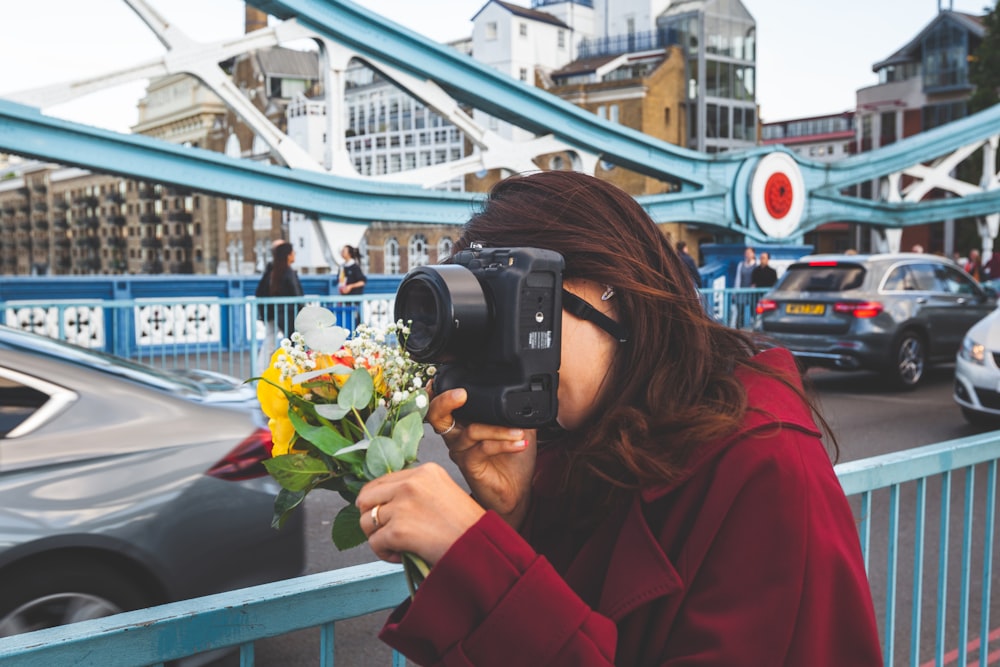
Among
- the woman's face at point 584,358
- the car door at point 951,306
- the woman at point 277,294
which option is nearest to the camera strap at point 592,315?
the woman's face at point 584,358

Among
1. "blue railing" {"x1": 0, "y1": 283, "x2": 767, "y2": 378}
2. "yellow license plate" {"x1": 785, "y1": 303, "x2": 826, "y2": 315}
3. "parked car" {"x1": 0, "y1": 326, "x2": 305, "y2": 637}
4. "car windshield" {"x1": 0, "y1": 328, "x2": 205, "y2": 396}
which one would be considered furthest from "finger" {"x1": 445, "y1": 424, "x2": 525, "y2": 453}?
"yellow license plate" {"x1": 785, "y1": 303, "x2": 826, "y2": 315}

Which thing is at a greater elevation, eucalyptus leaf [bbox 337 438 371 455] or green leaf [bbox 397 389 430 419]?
green leaf [bbox 397 389 430 419]

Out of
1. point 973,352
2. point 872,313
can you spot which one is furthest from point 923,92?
point 973,352

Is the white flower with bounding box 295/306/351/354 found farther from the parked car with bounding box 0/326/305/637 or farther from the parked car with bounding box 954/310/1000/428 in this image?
the parked car with bounding box 954/310/1000/428

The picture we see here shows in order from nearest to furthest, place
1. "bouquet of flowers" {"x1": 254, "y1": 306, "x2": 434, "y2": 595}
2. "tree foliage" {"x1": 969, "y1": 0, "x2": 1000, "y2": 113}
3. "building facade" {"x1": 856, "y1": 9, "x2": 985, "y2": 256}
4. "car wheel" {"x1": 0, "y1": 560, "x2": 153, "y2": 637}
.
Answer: "bouquet of flowers" {"x1": 254, "y1": 306, "x2": 434, "y2": 595}, "car wheel" {"x1": 0, "y1": 560, "x2": 153, "y2": 637}, "tree foliage" {"x1": 969, "y1": 0, "x2": 1000, "y2": 113}, "building facade" {"x1": 856, "y1": 9, "x2": 985, "y2": 256}

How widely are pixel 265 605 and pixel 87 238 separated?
115287 mm

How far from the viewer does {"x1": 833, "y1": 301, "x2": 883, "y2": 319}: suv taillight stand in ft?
32.7

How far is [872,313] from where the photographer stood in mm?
9969

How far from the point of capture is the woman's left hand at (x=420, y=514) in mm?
1006

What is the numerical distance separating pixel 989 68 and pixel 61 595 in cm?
4370

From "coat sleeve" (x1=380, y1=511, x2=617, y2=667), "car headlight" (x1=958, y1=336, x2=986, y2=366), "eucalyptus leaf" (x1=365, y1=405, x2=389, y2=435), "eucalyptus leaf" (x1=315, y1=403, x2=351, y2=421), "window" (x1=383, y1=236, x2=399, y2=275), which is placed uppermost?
"window" (x1=383, y1=236, x2=399, y2=275)

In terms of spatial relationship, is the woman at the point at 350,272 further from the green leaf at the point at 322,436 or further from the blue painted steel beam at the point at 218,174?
the green leaf at the point at 322,436

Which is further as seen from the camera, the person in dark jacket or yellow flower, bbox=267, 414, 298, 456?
the person in dark jacket

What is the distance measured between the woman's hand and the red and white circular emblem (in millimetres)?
16293
